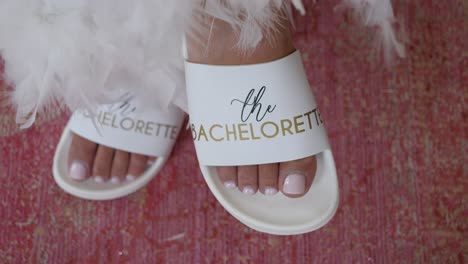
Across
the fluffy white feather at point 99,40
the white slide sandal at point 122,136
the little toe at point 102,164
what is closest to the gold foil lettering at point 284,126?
the fluffy white feather at point 99,40

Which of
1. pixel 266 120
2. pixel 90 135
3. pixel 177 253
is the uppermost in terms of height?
pixel 266 120

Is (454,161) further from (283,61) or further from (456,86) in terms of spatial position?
(283,61)

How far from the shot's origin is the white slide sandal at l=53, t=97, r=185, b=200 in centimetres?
67

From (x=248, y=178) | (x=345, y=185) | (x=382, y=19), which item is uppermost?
(x=382, y=19)

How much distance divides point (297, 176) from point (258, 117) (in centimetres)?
9

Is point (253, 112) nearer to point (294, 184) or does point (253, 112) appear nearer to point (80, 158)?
point (294, 184)

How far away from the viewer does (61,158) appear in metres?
0.73

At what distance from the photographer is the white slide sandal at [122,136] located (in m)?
0.67

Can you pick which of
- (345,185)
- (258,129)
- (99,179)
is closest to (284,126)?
(258,129)

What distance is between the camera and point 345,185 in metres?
0.71

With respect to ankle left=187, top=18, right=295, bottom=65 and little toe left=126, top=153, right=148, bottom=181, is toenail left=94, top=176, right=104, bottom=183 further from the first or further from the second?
ankle left=187, top=18, right=295, bottom=65

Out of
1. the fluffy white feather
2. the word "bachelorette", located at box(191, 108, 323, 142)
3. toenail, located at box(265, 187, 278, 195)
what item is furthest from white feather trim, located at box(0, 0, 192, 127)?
toenail, located at box(265, 187, 278, 195)

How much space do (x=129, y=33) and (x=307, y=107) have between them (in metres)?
0.23

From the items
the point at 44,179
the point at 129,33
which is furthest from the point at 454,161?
the point at 44,179
